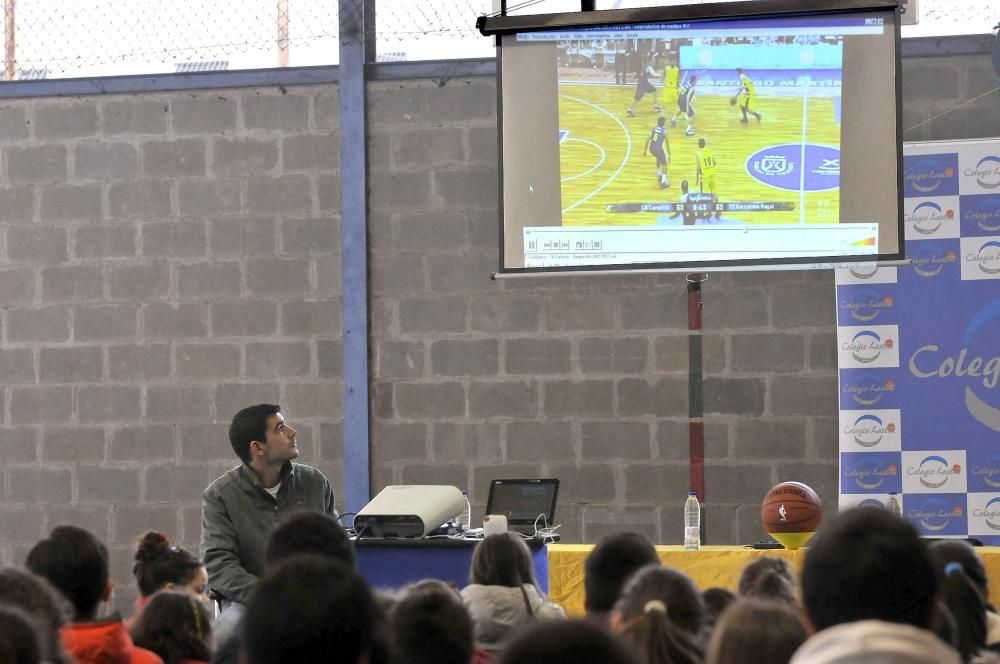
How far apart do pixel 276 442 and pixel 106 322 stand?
204cm

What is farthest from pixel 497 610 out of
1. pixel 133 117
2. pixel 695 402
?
pixel 133 117

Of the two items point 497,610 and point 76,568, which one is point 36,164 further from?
point 497,610

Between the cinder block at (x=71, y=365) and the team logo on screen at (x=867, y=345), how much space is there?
3.71m

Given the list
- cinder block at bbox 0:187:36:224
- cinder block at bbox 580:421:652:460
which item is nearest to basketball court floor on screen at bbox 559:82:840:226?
cinder block at bbox 580:421:652:460

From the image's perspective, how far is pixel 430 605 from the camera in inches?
89.4

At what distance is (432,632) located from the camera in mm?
2223

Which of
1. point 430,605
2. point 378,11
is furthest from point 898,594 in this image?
point 378,11

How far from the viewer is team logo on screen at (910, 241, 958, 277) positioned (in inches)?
217

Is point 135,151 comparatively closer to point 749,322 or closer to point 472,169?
point 472,169

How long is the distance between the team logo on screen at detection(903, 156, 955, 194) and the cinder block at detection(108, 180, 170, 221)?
143 inches

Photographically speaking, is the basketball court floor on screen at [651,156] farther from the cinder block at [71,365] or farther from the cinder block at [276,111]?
the cinder block at [71,365]

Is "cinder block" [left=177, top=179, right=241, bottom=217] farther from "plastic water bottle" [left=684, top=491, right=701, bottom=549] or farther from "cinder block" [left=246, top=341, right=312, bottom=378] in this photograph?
"plastic water bottle" [left=684, top=491, right=701, bottom=549]

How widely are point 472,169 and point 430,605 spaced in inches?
160

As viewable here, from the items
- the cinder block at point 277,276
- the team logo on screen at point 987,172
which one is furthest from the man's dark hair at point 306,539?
the team logo on screen at point 987,172
